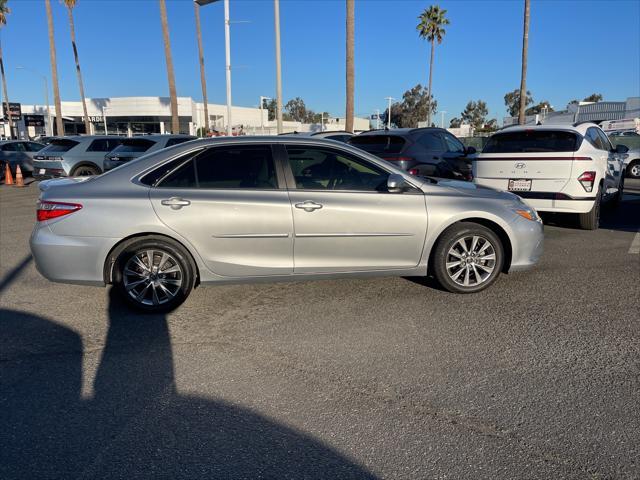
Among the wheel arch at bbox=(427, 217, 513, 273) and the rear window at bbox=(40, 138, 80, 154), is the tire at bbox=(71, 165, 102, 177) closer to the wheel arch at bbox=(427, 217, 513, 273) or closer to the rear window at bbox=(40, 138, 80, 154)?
the rear window at bbox=(40, 138, 80, 154)

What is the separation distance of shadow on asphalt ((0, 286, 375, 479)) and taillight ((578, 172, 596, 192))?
21.0 feet

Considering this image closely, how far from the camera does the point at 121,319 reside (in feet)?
14.9

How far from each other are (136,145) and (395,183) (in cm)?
1165

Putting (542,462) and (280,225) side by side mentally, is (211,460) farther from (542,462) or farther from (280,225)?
(280,225)

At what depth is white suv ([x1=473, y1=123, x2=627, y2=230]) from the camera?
7.41 m

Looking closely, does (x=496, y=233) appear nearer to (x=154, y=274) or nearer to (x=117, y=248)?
(x=154, y=274)

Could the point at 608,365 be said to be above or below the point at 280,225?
below

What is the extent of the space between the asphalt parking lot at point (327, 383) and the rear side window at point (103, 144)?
426 inches

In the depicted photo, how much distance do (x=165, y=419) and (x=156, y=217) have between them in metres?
2.03

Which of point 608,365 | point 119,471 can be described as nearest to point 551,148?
point 608,365

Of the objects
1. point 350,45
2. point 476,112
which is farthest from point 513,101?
point 350,45

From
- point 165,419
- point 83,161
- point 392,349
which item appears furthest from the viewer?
point 83,161

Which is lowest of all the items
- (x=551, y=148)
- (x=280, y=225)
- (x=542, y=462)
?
(x=542, y=462)

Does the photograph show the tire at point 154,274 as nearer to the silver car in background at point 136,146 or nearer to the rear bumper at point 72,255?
the rear bumper at point 72,255
